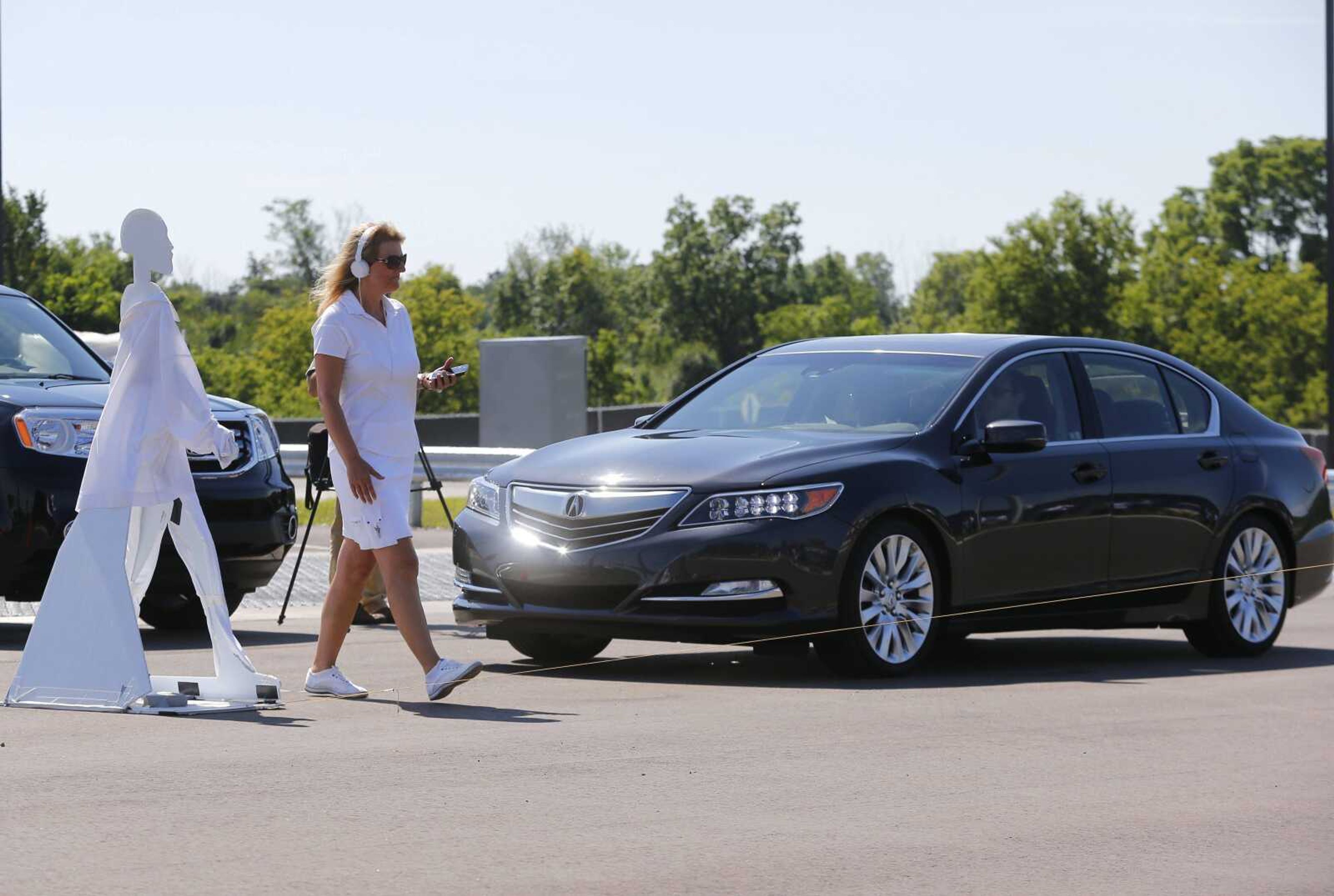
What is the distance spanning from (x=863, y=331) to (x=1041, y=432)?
397 feet

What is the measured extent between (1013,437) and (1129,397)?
4.57 ft

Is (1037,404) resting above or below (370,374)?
below

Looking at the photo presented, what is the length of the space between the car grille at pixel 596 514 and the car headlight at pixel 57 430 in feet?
8.76

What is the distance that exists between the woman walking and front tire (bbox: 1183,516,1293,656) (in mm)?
4345

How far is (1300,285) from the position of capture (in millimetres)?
85375

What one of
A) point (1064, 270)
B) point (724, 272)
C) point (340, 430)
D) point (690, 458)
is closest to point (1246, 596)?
point (690, 458)

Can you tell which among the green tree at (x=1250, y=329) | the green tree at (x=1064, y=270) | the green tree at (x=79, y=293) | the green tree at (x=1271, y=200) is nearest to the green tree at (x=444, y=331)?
the green tree at (x=79, y=293)

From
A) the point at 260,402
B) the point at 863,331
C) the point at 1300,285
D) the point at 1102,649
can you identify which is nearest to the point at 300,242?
the point at 863,331

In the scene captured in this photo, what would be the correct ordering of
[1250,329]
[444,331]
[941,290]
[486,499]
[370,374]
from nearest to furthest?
[370,374] → [486,499] → [1250,329] → [444,331] → [941,290]

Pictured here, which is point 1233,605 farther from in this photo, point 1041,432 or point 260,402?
point 260,402

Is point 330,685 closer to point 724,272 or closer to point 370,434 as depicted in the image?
point 370,434

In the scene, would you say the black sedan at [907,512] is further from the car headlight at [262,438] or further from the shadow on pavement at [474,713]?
the car headlight at [262,438]

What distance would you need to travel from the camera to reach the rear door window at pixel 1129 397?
10.8m

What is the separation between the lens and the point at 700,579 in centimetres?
908
